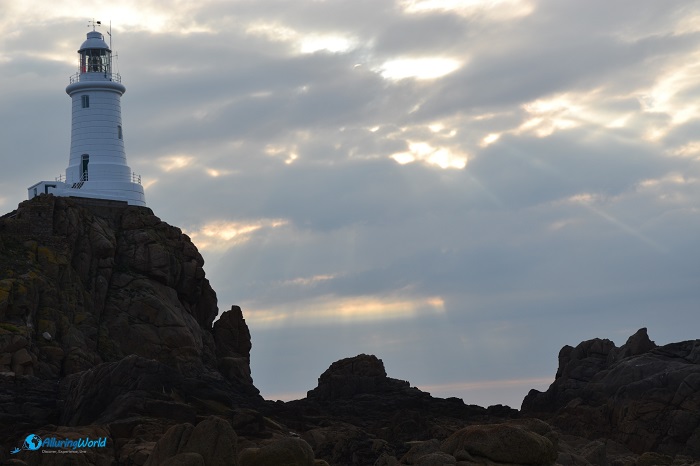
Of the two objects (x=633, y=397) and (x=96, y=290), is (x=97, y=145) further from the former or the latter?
(x=633, y=397)

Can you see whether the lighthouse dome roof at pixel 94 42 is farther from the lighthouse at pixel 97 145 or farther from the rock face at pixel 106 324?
the rock face at pixel 106 324

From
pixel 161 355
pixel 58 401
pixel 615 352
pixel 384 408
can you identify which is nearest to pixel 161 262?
pixel 161 355

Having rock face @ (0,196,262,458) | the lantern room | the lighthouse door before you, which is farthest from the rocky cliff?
the lantern room

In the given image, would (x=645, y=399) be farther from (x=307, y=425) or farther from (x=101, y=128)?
(x=101, y=128)

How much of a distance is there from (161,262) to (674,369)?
128 feet

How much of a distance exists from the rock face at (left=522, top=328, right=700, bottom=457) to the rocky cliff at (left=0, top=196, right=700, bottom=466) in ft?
0.40

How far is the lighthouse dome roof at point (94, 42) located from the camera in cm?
10025

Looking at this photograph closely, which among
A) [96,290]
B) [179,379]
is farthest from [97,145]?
[179,379]

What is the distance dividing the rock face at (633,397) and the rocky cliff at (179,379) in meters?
0.12

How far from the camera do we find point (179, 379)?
68188 millimetres

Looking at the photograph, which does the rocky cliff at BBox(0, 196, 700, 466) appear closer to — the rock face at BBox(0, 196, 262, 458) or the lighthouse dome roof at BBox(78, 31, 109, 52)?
the rock face at BBox(0, 196, 262, 458)

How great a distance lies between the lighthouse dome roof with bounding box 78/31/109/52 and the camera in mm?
100250

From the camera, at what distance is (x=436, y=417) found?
84.9m

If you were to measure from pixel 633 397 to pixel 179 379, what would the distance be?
32372mm
